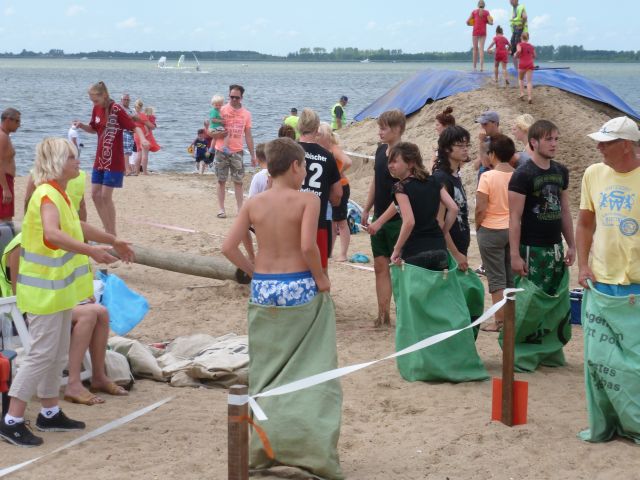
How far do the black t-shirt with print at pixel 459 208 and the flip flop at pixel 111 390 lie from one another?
8.96 feet

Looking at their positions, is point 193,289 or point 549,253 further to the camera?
point 193,289

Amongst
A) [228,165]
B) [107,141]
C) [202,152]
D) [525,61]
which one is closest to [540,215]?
[107,141]

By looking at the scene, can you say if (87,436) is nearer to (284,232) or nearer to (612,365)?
(284,232)

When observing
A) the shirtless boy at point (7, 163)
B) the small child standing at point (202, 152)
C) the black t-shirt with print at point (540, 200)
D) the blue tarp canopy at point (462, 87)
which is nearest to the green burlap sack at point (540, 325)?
the black t-shirt with print at point (540, 200)

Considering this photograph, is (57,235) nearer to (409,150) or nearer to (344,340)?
(409,150)

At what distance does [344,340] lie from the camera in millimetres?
8203

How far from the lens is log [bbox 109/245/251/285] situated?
9.41 m

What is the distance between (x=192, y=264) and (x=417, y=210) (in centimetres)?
335

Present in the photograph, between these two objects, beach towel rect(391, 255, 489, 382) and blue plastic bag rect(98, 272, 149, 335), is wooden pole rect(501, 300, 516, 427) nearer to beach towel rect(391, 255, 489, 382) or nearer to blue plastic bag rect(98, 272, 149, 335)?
beach towel rect(391, 255, 489, 382)

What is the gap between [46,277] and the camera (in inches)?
220

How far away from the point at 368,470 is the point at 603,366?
4.73ft

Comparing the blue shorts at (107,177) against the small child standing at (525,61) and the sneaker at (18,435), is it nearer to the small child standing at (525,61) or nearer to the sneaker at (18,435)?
the sneaker at (18,435)

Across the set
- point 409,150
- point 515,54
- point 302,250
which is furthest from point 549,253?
point 515,54

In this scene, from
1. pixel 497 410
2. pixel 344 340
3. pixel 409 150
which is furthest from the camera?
pixel 344 340
